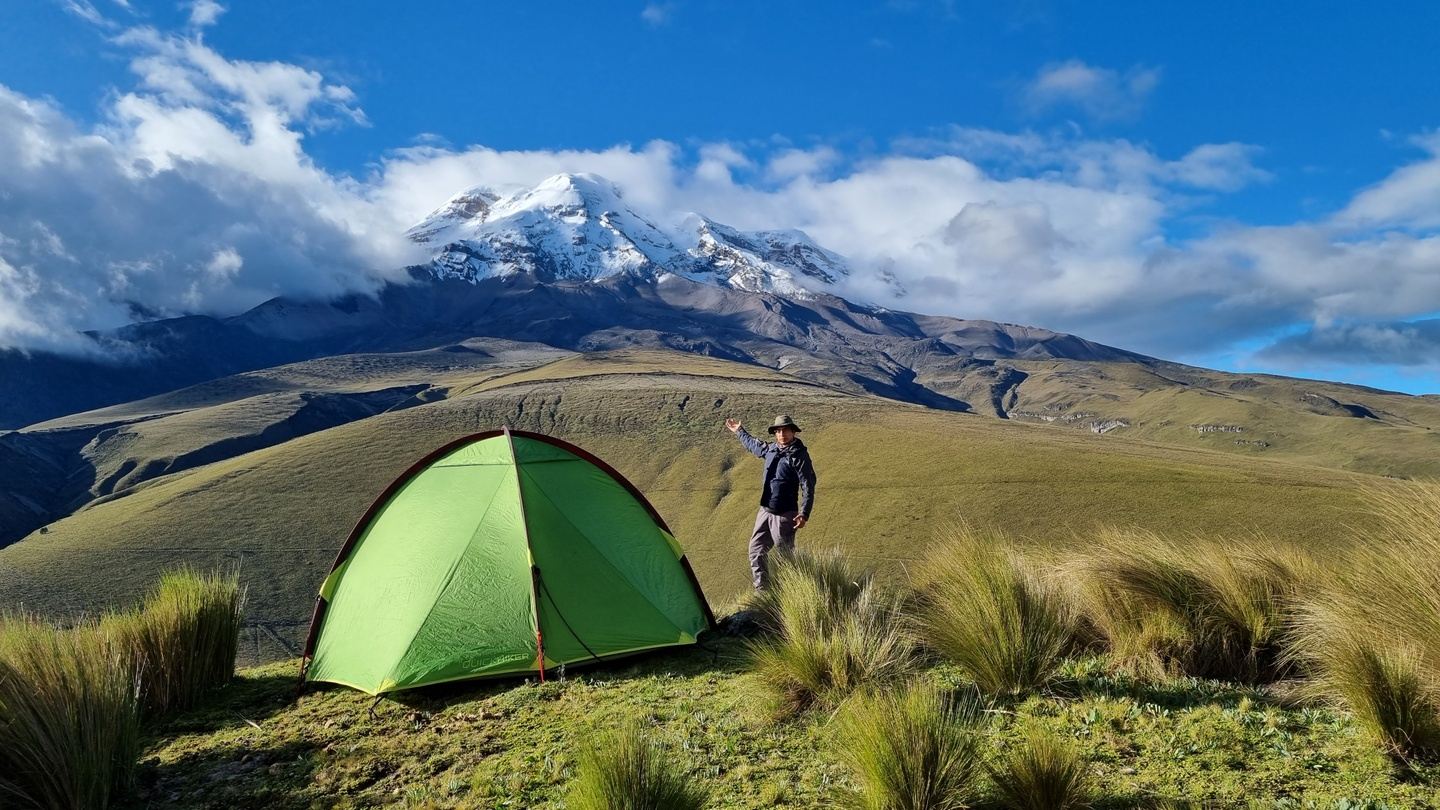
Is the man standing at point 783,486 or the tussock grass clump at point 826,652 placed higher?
the man standing at point 783,486

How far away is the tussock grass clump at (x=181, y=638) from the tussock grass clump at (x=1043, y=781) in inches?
309

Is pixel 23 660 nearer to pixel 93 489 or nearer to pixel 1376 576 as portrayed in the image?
pixel 1376 576

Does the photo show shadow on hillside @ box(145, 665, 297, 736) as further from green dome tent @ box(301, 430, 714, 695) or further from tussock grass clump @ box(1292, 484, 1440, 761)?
tussock grass clump @ box(1292, 484, 1440, 761)

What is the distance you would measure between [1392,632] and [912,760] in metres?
3.68

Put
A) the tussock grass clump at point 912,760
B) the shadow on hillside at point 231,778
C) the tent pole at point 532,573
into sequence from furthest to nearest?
the tent pole at point 532,573
the shadow on hillside at point 231,778
the tussock grass clump at point 912,760

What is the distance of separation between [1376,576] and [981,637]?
2805 millimetres

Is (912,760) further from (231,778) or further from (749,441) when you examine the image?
(749,441)

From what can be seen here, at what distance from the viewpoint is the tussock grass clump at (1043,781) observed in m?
4.35

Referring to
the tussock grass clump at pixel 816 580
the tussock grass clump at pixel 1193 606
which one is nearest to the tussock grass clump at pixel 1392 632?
the tussock grass clump at pixel 1193 606

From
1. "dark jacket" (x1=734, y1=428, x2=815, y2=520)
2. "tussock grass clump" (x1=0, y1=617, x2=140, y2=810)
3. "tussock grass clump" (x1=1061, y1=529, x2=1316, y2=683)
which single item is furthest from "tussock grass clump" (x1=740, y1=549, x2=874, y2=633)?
"tussock grass clump" (x1=0, y1=617, x2=140, y2=810)

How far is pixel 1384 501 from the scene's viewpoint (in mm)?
5930

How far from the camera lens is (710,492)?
241ft

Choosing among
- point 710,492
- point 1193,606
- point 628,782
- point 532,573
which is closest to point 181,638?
point 532,573

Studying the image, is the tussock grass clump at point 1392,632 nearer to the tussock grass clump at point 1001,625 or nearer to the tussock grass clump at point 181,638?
the tussock grass clump at point 1001,625
